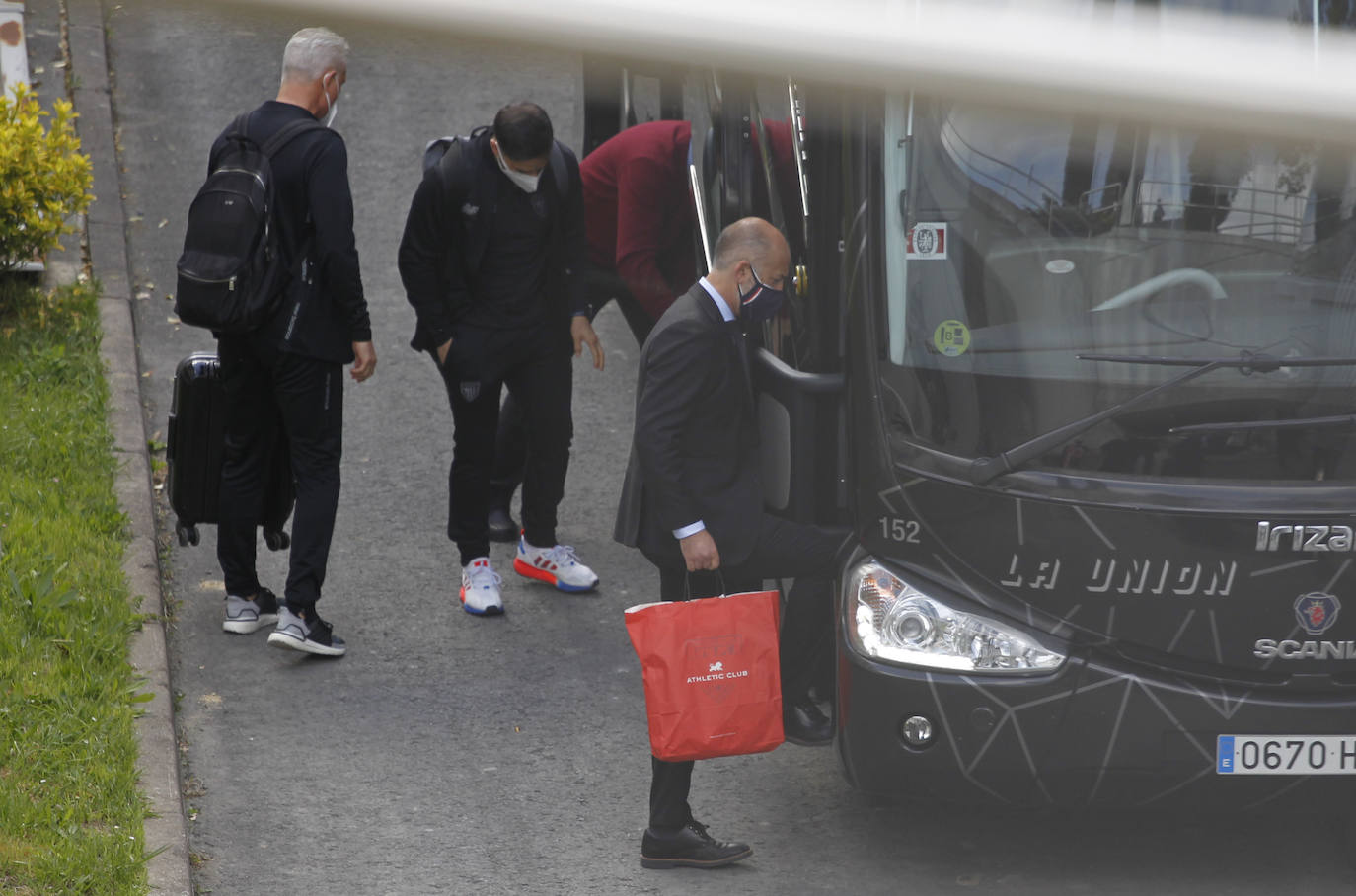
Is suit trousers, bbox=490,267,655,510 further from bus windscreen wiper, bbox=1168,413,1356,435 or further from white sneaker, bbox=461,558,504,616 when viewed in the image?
bus windscreen wiper, bbox=1168,413,1356,435

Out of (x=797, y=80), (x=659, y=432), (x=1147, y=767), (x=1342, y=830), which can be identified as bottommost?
(x=1342, y=830)

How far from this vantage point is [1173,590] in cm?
398

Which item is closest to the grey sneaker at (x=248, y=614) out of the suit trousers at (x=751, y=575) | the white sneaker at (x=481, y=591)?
the white sneaker at (x=481, y=591)

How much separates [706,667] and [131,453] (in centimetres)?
346

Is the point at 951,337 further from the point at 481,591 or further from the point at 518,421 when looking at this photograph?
the point at 518,421

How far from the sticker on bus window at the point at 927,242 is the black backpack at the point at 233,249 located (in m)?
2.19

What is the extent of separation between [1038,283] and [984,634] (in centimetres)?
88

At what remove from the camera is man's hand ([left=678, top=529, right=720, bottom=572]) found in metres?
4.36

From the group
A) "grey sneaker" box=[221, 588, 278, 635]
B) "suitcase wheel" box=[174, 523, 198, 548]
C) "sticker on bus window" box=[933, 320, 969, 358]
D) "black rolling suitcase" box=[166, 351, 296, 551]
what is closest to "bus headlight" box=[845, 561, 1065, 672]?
"sticker on bus window" box=[933, 320, 969, 358]

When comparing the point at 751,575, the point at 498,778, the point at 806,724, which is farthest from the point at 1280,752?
the point at 498,778

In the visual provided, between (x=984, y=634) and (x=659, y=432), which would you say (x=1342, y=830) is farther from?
(x=659, y=432)

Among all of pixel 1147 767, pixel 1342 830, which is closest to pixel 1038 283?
pixel 1147 767

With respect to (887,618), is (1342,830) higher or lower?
lower

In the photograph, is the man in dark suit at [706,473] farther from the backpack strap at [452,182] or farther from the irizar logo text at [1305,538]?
the backpack strap at [452,182]
